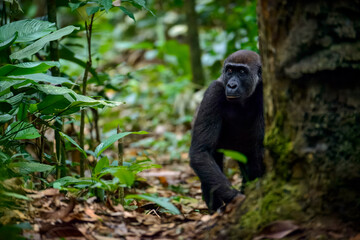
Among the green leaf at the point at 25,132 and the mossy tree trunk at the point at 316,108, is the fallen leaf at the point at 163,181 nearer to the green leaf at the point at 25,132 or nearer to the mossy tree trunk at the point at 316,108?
the green leaf at the point at 25,132

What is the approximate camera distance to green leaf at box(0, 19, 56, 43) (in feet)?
13.4

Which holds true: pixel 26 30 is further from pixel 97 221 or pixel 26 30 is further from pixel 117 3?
pixel 97 221

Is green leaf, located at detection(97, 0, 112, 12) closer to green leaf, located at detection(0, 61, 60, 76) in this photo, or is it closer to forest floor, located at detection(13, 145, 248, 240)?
green leaf, located at detection(0, 61, 60, 76)

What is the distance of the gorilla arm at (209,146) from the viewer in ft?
15.3

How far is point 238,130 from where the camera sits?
529 cm

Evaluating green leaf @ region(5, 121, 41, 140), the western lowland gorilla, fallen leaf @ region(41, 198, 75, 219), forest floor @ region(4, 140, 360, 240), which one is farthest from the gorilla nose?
fallen leaf @ region(41, 198, 75, 219)

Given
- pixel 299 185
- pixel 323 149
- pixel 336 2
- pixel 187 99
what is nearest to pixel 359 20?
pixel 336 2

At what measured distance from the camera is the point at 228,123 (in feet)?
17.2

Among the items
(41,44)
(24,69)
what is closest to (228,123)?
(41,44)

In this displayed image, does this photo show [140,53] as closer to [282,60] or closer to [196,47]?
[196,47]

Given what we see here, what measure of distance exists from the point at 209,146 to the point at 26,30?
233 cm

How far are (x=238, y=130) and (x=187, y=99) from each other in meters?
5.14

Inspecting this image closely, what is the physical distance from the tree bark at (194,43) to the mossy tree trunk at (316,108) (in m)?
7.43

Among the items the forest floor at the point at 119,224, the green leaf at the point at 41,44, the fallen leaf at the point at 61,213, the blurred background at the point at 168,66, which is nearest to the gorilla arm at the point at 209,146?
the forest floor at the point at 119,224
